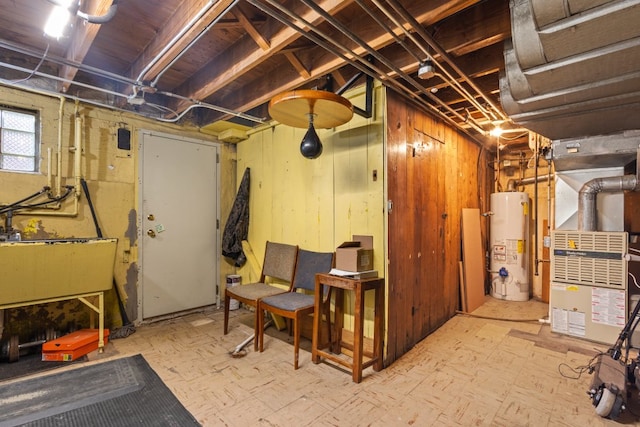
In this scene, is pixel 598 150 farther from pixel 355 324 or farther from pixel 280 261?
pixel 280 261

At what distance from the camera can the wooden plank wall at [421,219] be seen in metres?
2.64

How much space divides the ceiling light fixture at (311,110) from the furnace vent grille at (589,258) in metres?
2.78

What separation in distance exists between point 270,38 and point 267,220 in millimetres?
2116

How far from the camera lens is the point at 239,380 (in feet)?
7.37

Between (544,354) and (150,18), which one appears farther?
(544,354)

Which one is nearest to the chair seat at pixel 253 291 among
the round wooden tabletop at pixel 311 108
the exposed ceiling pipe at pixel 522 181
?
the round wooden tabletop at pixel 311 108

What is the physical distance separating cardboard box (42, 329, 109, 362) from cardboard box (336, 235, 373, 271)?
7.50 ft

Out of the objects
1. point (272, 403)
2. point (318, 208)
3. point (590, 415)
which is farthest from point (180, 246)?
point (590, 415)

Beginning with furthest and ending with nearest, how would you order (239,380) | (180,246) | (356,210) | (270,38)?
(180,246) < (356,210) < (239,380) < (270,38)

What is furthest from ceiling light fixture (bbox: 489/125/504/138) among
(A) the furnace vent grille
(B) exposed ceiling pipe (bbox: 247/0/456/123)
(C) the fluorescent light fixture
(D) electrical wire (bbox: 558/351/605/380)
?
(C) the fluorescent light fixture

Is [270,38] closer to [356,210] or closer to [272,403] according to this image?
[356,210]

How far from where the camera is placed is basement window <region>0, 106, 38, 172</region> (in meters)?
2.73

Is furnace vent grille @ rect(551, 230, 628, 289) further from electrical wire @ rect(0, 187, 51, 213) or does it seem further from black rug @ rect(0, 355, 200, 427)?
electrical wire @ rect(0, 187, 51, 213)

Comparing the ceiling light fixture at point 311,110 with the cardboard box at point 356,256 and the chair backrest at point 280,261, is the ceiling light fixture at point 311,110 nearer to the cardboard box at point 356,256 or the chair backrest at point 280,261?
the cardboard box at point 356,256
